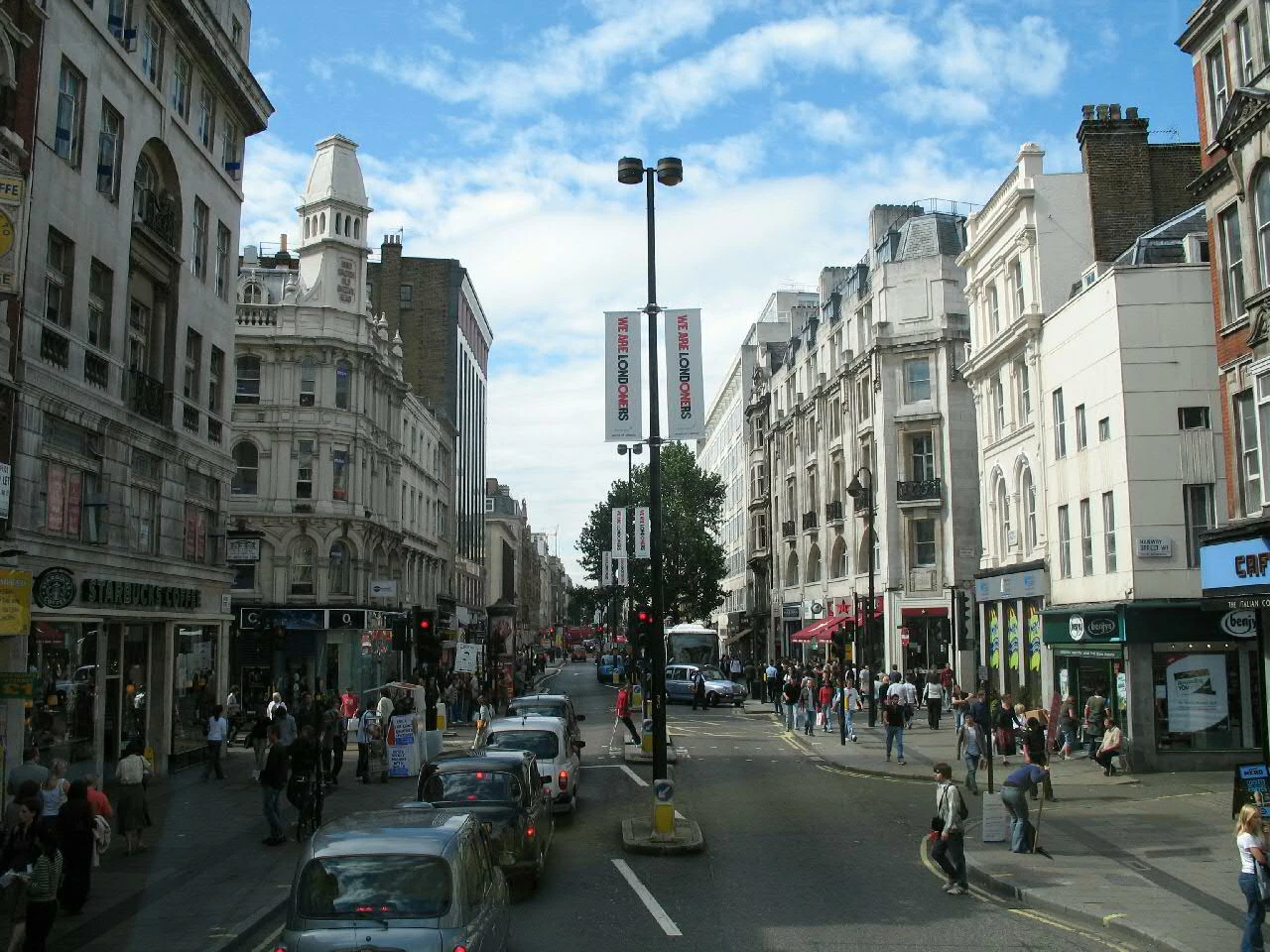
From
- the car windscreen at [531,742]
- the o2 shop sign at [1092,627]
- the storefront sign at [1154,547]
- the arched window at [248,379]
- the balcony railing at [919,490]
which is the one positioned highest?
the arched window at [248,379]

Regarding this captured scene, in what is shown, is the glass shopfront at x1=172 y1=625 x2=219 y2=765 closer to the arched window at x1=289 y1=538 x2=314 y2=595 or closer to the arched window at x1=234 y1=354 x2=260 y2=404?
the arched window at x1=289 y1=538 x2=314 y2=595

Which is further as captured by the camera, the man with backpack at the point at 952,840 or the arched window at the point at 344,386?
the arched window at the point at 344,386

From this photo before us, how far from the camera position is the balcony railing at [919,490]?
4784 cm

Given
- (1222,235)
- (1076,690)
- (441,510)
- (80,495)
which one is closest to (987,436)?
(1076,690)

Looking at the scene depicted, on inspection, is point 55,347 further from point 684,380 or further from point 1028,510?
point 1028,510

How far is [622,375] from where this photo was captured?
1795cm

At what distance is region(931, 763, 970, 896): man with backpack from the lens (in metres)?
13.2

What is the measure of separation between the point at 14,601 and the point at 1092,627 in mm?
21913

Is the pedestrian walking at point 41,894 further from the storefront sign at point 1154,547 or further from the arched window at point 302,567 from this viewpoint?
the arched window at point 302,567

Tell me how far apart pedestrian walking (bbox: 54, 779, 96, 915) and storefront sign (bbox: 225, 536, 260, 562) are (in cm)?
1642

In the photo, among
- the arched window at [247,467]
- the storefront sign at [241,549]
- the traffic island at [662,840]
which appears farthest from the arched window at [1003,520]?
the arched window at [247,467]

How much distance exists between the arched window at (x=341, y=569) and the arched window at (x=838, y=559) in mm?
24236

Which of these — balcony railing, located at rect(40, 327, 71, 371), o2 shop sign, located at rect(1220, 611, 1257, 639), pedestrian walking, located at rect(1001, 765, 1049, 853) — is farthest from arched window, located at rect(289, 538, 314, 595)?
pedestrian walking, located at rect(1001, 765, 1049, 853)

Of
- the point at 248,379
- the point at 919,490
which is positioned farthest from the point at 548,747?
the point at 919,490
